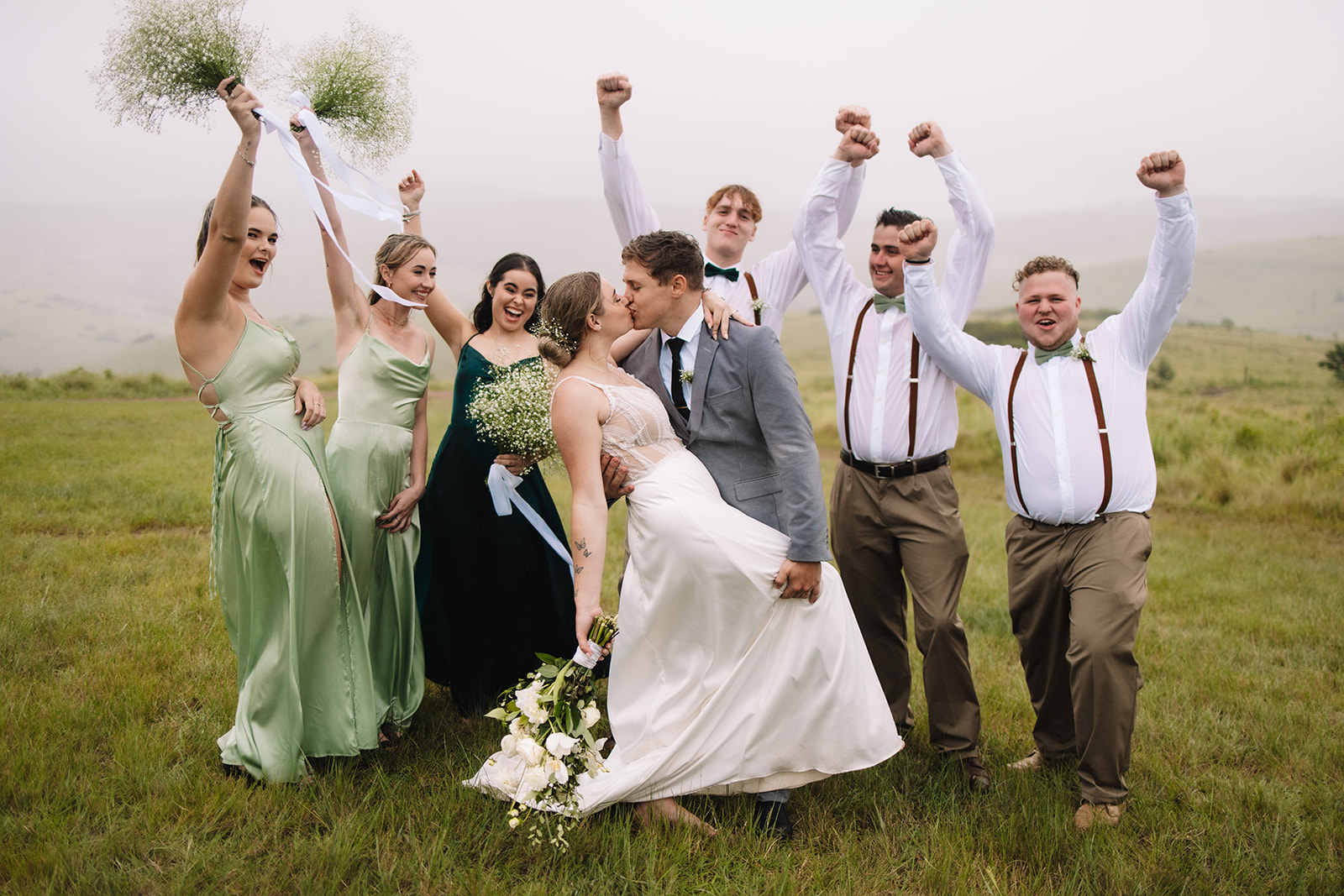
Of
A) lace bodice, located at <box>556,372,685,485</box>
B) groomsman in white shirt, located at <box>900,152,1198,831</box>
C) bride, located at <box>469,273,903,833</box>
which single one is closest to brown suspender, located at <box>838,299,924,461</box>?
groomsman in white shirt, located at <box>900,152,1198,831</box>

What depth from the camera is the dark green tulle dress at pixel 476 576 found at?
522 cm

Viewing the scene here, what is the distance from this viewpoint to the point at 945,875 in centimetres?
357

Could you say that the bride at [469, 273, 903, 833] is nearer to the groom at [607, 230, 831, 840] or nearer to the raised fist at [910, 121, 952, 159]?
the groom at [607, 230, 831, 840]

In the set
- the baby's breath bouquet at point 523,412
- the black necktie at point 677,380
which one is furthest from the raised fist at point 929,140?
the baby's breath bouquet at point 523,412

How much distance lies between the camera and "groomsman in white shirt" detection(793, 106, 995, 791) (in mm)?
4730

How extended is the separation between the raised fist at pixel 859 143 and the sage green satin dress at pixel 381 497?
9.08 feet

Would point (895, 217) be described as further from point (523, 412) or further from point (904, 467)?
point (523, 412)

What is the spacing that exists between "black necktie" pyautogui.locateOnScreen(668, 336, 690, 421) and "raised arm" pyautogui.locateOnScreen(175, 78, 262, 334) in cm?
201

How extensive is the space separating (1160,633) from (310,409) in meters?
7.35

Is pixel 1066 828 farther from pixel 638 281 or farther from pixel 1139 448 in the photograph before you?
pixel 638 281

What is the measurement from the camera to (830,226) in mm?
5082

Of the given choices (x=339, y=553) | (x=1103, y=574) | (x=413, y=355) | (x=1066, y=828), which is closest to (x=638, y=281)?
(x=413, y=355)

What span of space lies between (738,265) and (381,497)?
8.62ft

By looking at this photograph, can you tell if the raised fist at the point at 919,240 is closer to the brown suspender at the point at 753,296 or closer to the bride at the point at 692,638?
the brown suspender at the point at 753,296
